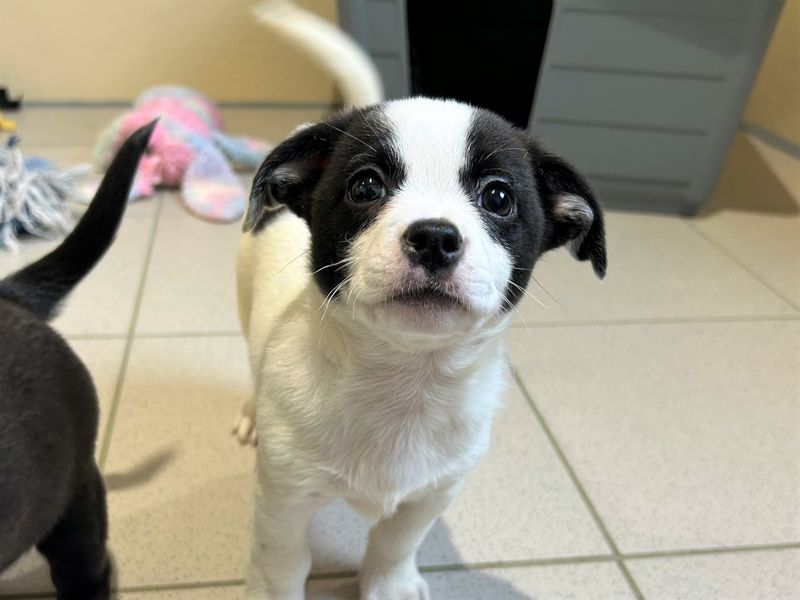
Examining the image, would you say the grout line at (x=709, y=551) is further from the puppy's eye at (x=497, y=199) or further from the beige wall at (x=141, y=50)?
the beige wall at (x=141, y=50)

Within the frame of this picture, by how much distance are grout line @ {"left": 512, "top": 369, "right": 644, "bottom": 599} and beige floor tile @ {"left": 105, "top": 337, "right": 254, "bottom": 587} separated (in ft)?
1.71

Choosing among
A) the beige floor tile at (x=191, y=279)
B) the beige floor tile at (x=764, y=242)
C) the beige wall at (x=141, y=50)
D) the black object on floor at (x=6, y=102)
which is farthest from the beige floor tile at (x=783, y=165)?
the black object on floor at (x=6, y=102)

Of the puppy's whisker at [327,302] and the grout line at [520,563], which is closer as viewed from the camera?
the puppy's whisker at [327,302]

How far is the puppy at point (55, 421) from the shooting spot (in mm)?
654

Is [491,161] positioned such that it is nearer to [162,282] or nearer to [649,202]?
[162,282]

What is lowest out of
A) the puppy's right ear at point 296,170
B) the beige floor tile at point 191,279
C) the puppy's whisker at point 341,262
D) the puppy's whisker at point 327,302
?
the beige floor tile at point 191,279

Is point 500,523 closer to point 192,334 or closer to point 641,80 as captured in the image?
point 192,334

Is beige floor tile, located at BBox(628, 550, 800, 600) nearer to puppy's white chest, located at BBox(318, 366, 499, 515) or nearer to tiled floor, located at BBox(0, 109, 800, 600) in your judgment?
tiled floor, located at BBox(0, 109, 800, 600)

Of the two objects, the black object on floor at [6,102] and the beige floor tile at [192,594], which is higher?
the beige floor tile at [192,594]

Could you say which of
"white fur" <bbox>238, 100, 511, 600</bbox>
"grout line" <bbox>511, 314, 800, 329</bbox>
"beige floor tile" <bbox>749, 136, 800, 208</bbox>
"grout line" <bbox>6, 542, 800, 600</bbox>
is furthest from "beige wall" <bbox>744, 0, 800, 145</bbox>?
"white fur" <bbox>238, 100, 511, 600</bbox>

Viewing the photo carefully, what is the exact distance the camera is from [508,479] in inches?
47.1

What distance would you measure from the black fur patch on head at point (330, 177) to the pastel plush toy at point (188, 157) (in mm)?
1162

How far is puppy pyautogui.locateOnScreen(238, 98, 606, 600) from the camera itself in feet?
2.25

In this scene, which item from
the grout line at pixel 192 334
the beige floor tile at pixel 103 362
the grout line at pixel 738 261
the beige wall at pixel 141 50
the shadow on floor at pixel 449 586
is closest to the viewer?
the shadow on floor at pixel 449 586
